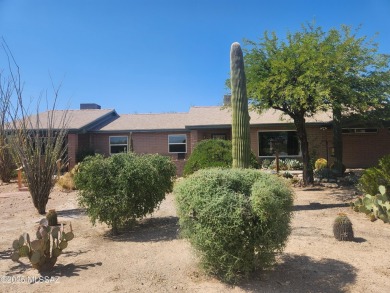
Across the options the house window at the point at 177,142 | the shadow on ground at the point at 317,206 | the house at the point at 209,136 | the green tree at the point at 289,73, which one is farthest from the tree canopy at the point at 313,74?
the house window at the point at 177,142

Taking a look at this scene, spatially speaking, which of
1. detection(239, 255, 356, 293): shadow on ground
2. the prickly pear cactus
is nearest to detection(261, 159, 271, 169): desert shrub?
the prickly pear cactus

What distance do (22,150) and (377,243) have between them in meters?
8.65

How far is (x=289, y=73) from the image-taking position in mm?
11398

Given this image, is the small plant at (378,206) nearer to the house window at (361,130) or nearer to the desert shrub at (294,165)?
the desert shrub at (294,165)

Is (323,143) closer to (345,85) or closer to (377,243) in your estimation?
(345,85)

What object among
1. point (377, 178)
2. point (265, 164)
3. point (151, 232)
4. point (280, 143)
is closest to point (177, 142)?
point (265, 164)

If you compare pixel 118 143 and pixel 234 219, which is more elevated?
pixel 118 143

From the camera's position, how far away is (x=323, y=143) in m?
20.6

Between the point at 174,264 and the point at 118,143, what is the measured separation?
1770cm

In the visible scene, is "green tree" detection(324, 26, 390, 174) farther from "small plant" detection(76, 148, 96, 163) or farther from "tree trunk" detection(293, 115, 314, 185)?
"small plant" detection(76, 148, 96, 163)

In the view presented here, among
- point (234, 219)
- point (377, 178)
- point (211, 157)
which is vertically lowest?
point (234, 219)

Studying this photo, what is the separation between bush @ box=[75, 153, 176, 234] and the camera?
6.89 metres

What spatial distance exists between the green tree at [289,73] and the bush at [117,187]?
5.73 meters

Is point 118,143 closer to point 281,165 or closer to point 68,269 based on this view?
point 281,165
